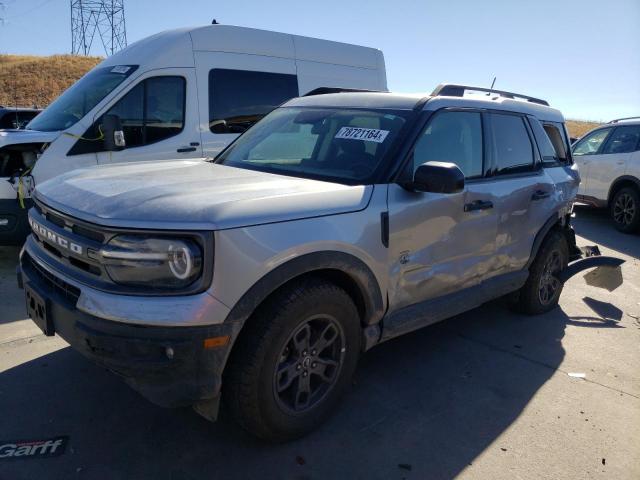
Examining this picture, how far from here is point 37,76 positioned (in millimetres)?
40312

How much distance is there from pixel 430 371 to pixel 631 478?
4.38 ft

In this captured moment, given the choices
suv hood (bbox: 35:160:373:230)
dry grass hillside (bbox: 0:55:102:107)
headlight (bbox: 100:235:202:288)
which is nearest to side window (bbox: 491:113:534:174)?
suv hood (bbox: 35:160:373:230)

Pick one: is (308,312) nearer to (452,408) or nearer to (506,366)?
(452,408)

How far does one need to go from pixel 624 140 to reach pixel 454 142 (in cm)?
739

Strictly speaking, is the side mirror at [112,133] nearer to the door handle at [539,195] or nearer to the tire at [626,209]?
the door handle at [539,195]

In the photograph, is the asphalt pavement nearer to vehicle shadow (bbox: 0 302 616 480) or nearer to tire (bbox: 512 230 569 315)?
vehicle shadow (bbox: 0 302 616 480)

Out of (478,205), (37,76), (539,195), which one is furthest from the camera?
(37,76)

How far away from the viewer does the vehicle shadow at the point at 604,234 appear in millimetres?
8067

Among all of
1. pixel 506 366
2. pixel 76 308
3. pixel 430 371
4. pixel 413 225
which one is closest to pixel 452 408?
pixel 430 371

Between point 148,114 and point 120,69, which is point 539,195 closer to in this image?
point 148,114

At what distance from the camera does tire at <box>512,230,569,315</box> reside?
4691mm

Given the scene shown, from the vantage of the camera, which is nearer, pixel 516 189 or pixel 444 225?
pixel 444 225

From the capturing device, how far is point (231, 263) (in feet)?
7.61

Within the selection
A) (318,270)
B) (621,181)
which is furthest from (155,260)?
(621,181)
